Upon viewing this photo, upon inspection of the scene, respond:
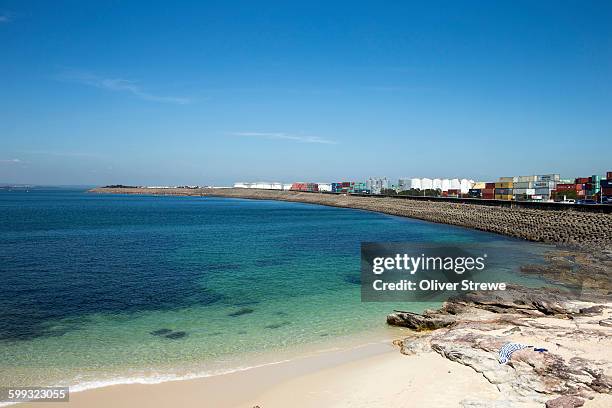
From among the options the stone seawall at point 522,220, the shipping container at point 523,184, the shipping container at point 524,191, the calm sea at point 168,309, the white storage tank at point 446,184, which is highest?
the white storage tank at point 446,184

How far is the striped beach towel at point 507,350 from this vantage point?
28.2ft

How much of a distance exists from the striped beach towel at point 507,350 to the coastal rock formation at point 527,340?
10 centimetres

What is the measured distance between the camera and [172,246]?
30281 mm

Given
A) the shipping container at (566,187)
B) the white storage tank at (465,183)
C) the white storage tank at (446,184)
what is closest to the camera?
the shipping container at (566,187)

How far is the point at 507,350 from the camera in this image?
884cm

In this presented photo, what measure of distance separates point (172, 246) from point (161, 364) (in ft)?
71.0

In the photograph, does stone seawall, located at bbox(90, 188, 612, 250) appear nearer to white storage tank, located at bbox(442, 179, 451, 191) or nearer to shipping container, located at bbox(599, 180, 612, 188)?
shipping container, located at bbox(599, 180, 612, 188)

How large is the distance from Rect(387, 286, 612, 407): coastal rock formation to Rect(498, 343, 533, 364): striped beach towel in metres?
0.10

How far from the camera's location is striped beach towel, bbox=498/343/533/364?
28.2 feet

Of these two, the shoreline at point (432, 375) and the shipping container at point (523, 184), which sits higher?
the shipping container at point (523, 184)

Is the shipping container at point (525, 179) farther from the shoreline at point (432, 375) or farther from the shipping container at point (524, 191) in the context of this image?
the shoreline at point (432, 375)

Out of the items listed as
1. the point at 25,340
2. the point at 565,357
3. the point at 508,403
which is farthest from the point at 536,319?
the point at 25,340

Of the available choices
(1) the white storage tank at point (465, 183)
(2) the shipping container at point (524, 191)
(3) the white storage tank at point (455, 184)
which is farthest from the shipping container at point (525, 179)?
(3) the white storage tank at point (455, 184)

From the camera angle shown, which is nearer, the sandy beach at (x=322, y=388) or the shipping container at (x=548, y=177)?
the sandy beach at (x=322, y=388)
